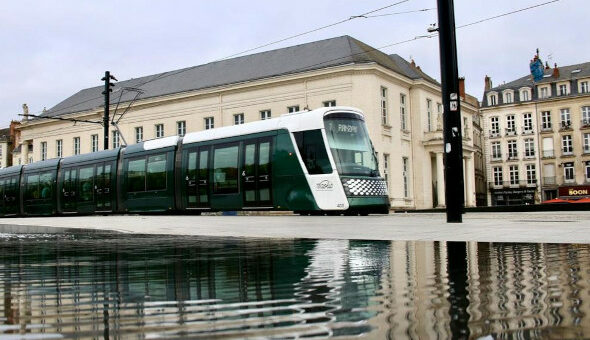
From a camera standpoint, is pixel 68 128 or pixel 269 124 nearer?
pixel 269 124

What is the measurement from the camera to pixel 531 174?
67.2 metres

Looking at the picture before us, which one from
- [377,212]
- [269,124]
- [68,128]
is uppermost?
[68,128]

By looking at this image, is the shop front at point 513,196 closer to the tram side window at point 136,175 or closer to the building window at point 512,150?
the building window at point 512,150

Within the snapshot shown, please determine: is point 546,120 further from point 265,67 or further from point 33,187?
point 33,187

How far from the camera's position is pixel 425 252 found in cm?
448

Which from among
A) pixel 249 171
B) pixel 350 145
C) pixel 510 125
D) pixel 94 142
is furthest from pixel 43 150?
pixel 510 125

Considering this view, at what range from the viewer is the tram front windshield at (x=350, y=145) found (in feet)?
56.2

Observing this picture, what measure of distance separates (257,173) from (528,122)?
5801 centimetres

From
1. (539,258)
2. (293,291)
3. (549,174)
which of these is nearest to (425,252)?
(539,258)

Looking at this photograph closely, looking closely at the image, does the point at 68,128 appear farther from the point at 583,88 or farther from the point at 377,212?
the point at 583,88

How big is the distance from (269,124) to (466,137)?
32.8 m

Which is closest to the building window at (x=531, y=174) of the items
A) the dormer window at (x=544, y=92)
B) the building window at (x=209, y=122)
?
the dormer window at (x=544, y=92)

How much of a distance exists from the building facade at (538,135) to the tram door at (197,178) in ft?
172

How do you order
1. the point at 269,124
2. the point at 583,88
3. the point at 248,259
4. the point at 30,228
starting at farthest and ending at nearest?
1. the point at 583,88
2. the point at 269,124
3. the point at 30,228
4. the point at 248,259
